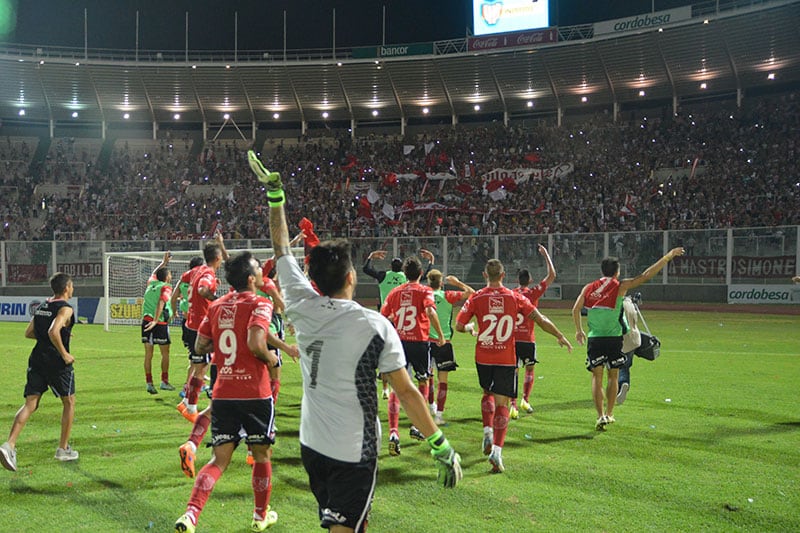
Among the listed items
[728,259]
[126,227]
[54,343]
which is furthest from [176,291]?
[126,227]

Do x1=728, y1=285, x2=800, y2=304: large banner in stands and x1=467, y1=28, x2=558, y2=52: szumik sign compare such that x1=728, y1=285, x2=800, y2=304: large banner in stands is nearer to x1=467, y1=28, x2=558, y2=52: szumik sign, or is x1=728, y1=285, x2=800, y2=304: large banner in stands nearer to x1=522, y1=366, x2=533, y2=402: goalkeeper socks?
x1=467, y1=28, x2=558, y2=52: szumik sign

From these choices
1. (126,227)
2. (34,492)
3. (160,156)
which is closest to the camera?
(34,492)

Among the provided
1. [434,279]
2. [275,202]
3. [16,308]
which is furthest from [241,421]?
[16,308]

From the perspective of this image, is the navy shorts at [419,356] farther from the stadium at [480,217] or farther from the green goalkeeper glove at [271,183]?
the green goalkeeper glove at [271,183]

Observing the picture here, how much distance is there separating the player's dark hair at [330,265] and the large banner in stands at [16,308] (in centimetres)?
2617

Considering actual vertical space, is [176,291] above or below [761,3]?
below

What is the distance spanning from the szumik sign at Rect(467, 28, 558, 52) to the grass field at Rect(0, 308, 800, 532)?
106ft

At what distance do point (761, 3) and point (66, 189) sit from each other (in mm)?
43132

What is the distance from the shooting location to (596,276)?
1184 inches

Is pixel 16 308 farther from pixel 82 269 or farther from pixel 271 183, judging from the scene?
pixel 271 183

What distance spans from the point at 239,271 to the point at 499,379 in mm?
3395

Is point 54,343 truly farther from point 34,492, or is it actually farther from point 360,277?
point 360,277

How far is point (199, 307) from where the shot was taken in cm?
1002

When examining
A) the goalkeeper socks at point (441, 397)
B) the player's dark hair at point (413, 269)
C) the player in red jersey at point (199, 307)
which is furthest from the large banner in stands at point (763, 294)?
the player in red jersey at point (199, 307)
